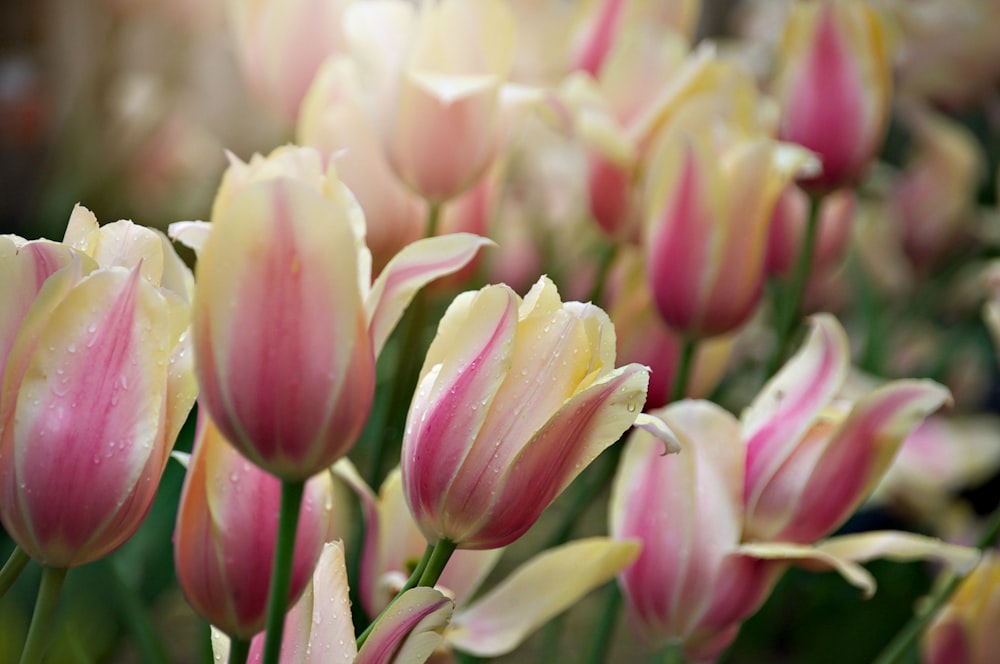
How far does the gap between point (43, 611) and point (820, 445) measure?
0.17 meters

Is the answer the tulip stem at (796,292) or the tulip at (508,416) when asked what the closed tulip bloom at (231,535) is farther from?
the tulip stem at (796,292)

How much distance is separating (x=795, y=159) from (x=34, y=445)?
0.82ft

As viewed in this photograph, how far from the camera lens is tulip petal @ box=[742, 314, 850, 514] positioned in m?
0.28

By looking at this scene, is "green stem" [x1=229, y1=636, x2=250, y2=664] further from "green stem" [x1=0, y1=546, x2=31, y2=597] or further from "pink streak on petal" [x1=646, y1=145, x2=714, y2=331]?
"pink streak on petal" [x1=646, y1=145, x2=714, y2=331]

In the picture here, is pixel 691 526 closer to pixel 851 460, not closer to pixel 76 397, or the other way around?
pixel 851 460

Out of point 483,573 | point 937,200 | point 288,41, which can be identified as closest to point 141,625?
point 483,573

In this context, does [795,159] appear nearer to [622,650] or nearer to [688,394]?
[688,394]

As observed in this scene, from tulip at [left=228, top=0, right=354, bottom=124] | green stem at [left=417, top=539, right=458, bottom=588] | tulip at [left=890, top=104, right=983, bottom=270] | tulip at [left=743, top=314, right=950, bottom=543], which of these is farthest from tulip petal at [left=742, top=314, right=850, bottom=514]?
tulip at [left=890, top=104, right=983, bottom=270]

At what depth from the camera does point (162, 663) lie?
0.32 meters

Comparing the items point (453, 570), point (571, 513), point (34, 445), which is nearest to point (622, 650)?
point (571, 513)

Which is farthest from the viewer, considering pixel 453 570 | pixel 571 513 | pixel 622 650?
pixel 622 650

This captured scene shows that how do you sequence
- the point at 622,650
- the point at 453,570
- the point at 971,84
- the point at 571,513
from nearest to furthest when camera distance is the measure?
the point at 453,570, the point at 571,513, the point at 622,650, the point at 971,84

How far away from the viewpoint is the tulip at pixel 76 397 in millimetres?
177

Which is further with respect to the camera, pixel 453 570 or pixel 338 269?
pixel 453 570
